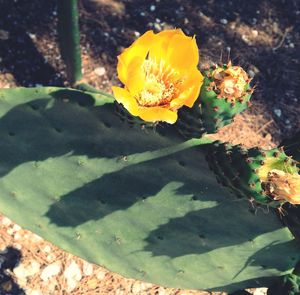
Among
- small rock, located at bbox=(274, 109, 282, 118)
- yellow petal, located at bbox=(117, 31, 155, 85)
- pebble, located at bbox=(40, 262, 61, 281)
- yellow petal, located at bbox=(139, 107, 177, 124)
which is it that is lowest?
pebble, located at bbox=(40, 262, 61, 281)

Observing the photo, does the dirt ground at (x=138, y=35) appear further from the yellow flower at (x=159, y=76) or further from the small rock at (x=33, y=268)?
the yellow flower at (x=159, y=76)

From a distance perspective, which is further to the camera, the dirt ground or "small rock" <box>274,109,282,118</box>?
"small rock" <box>274,109,282,118</box>

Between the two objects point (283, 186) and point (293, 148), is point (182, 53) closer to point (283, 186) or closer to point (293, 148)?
point (283, 186)

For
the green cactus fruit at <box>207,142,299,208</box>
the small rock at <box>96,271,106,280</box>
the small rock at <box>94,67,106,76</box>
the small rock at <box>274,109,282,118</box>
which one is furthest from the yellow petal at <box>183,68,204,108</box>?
the small rock at <box>274,109,282,118</box>

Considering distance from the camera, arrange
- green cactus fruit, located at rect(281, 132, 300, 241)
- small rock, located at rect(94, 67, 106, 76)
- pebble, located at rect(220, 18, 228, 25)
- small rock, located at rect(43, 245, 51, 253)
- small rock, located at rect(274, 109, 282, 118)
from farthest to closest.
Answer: pebble, located at rect(220, 18, 228, 25), small rock, located at rect(274, 109, 282, 118), small rock, located at rect(94, 67, 106, 76), small rock, located at rect(43, 245, 51, 253), green cactus fruit, located at rect(281, 132, 300, 241)

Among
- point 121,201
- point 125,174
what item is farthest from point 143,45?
point 121,201

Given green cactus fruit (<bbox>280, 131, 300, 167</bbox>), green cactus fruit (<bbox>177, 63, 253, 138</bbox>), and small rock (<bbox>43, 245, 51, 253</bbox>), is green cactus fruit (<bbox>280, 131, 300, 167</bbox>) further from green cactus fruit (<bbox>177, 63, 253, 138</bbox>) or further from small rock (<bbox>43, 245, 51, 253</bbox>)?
Answer: small rock (<bbox>43, 245, 51, 253</bbox>)

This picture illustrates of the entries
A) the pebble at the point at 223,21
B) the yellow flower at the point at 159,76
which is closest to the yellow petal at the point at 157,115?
the yellow flower at the point at 159,76
